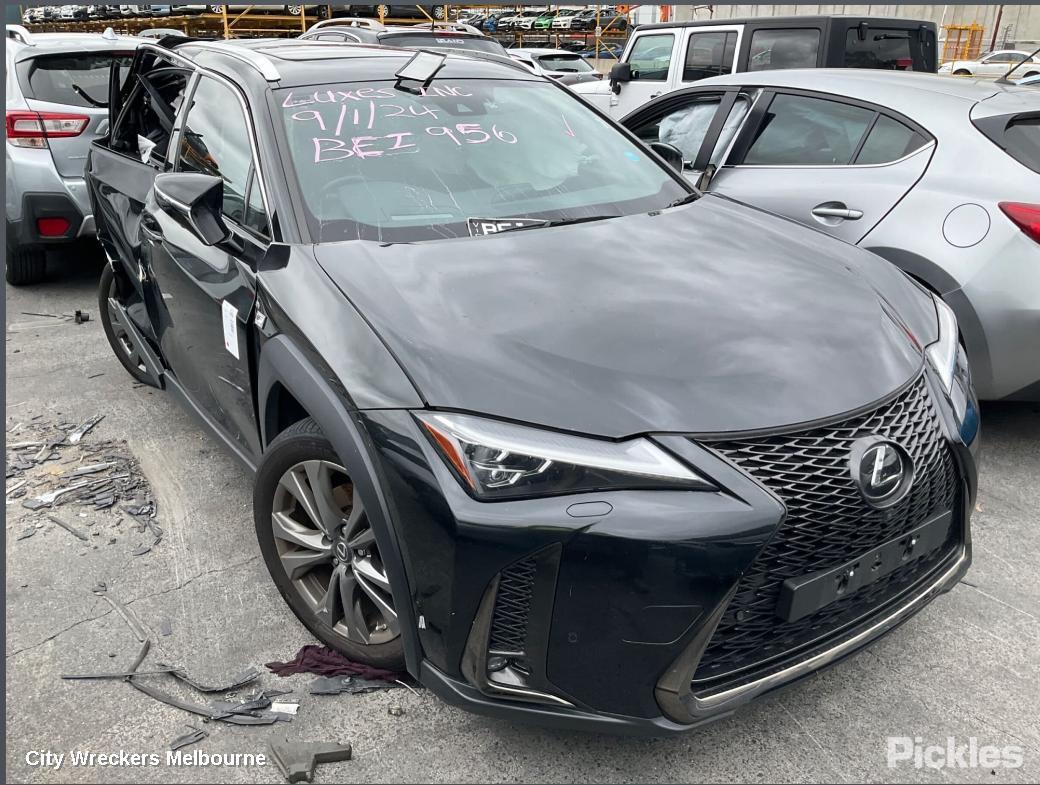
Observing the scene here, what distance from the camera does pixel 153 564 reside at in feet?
9.94

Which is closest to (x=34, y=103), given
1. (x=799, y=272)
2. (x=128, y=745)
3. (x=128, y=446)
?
(x=128, y=446)

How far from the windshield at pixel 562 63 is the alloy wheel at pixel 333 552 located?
16.5m

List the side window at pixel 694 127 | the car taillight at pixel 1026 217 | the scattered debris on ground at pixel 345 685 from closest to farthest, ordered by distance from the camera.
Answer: the scattered debris on ground at pixel 345 685
the car taillight at pixel 1026 217
the side window at pixel 694 127

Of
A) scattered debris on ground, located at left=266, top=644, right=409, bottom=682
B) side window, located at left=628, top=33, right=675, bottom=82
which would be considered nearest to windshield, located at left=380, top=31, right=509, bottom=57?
side window, located at left=628, top=33, right=675, bottom=82

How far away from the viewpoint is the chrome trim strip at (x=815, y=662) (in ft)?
6.18

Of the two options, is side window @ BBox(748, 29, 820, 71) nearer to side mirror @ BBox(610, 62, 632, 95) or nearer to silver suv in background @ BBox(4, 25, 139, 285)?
side mirror @ BBox(610, 62, 632, 95)

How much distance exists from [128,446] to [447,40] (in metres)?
8.95

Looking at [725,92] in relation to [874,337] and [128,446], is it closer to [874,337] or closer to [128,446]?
[874,337]

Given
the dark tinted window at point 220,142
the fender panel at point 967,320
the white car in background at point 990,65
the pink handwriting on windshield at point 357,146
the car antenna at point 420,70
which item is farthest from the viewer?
the white car in background at point 990,65

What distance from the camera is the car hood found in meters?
1.89

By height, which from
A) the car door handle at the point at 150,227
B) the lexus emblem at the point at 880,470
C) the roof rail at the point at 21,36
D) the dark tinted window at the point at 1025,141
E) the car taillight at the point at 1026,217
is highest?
the roof rail at the point at 21,36

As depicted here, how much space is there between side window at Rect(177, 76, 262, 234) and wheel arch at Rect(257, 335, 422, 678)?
0.73 m

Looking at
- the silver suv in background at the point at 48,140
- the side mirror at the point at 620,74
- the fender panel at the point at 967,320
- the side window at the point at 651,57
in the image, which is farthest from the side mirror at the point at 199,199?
the side window at the point at 651,57

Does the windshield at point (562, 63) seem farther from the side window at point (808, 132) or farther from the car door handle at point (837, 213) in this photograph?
the car door handle at point (837, 213)
